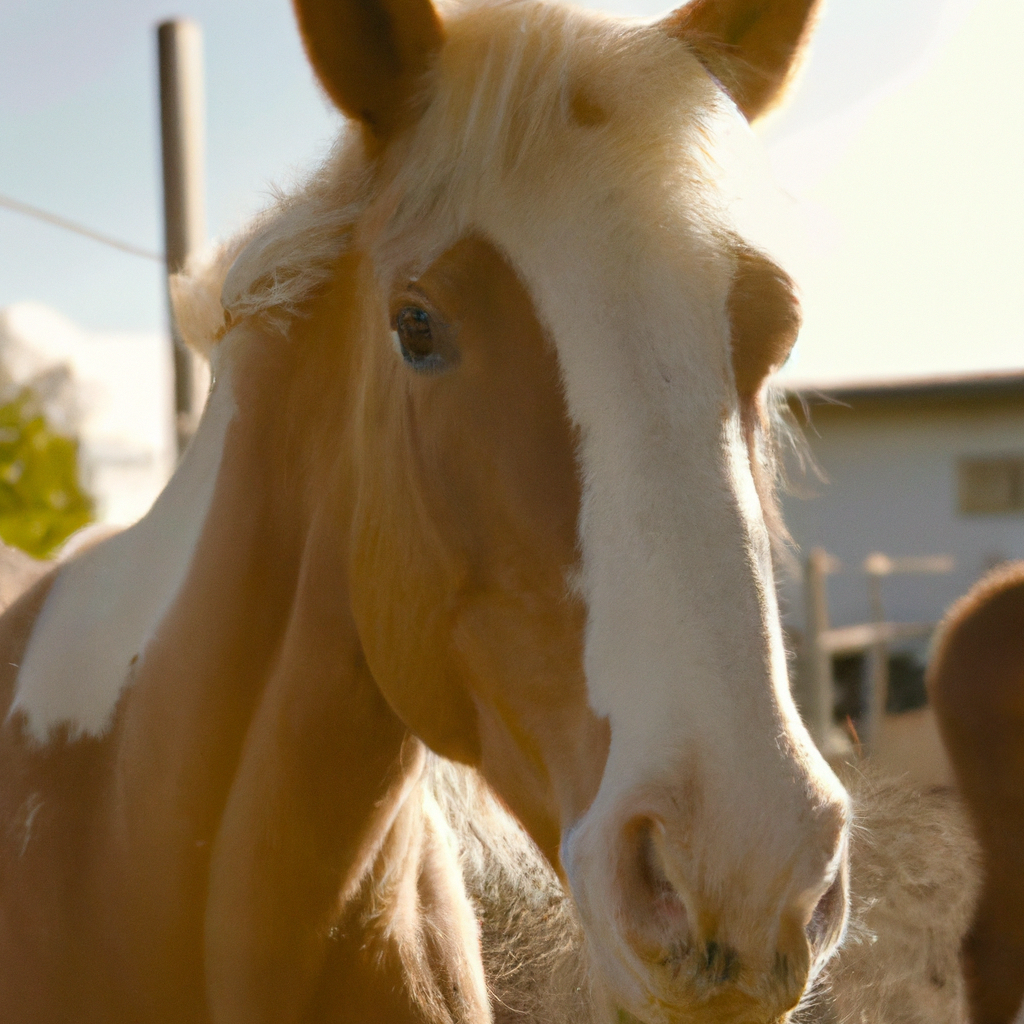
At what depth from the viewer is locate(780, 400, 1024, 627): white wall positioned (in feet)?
39.9

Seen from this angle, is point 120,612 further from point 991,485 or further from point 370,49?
point 991,485

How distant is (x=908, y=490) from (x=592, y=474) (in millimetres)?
12246

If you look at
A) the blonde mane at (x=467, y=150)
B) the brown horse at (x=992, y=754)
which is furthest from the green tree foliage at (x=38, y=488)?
the blonde mane at (x=467, y=150)

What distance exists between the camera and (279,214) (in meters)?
1.45

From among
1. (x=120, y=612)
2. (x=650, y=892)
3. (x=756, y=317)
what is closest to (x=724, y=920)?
(x=650, y=892)

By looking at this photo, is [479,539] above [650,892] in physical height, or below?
above

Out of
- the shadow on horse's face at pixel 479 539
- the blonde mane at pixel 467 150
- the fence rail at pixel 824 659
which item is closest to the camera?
the shadow on horse's face at pixel 479 539

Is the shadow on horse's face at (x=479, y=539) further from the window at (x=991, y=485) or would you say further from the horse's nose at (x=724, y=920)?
the window at (x=991, y=485)

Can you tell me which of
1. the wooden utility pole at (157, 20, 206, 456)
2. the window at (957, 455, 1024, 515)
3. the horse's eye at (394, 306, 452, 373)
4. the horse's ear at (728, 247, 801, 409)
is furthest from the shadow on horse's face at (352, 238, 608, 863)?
the window at (957, 455, 1024, 515)

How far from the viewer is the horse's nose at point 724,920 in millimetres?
854

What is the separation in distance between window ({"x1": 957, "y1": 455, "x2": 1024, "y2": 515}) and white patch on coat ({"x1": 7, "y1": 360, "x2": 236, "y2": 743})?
12361mm

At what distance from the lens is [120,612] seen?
156 centimetres

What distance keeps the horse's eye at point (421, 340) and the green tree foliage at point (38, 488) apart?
5.47 m

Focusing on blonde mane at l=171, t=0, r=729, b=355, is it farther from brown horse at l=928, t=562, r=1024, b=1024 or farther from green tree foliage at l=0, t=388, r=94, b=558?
green tree foliage at l=0, t=388, r=94, b=558
